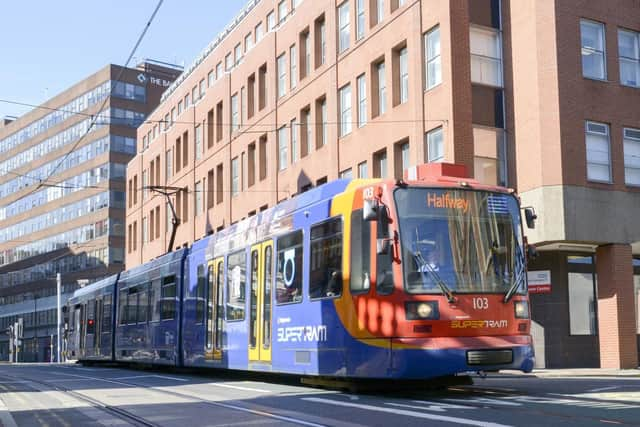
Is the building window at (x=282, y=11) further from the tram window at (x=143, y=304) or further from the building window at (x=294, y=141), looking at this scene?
the tram window at (x=143, y=304)

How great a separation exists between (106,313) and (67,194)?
6634 centimetres

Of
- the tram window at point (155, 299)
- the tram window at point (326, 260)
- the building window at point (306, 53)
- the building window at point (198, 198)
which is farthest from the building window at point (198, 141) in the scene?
the tram window at point (326, 260)

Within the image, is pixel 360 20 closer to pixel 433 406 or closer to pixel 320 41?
pixel 320 41

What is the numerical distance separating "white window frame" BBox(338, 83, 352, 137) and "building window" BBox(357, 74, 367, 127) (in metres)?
0.79

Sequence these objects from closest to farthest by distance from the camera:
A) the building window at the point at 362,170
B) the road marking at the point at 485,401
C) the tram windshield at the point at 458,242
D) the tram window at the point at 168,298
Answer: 1. the road marking at the point at 485,401
2. the tram windshield at the point at 458,242
3. the tram window at the point at 168,298
4. the building window at the point at 362,170

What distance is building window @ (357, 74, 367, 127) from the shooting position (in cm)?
3400

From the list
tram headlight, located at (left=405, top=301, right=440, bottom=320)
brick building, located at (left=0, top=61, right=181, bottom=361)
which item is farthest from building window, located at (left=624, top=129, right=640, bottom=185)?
brick building, located at (left=0, top=61, right=181, bottom=361)

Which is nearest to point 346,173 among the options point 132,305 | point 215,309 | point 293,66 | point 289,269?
point 293,66

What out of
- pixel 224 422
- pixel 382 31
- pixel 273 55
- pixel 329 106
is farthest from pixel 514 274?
pixel 273 55

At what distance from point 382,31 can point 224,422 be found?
2406 cm

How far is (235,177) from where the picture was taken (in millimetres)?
47719

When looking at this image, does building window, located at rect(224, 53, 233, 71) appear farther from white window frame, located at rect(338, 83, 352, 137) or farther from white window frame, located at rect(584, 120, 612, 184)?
white window frame, located at rect(584, 120, 612, 184)

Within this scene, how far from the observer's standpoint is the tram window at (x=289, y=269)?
15.7 metres

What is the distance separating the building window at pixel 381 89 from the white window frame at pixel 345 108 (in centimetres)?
202
